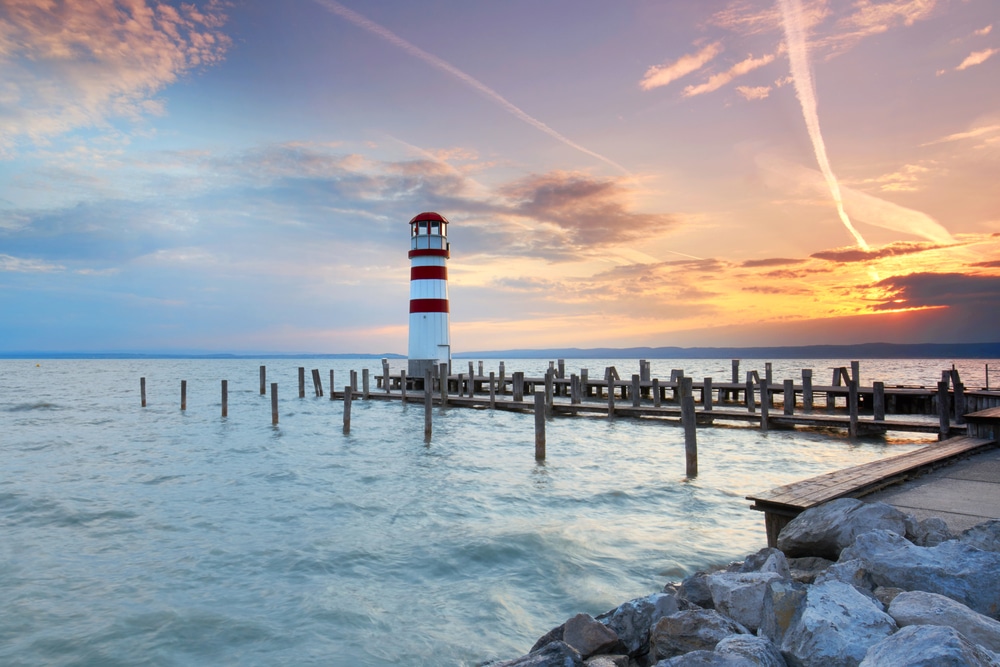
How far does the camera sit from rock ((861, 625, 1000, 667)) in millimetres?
2785

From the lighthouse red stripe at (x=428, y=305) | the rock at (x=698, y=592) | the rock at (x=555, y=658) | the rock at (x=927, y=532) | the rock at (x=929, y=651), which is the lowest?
the rock at (x=698, y=592)

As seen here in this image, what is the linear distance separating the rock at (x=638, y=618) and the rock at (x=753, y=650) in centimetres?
125

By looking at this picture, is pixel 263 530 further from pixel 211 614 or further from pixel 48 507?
pixel 48 507

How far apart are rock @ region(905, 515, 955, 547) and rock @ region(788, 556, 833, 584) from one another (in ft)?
2.59

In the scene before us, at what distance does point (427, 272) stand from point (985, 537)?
89.5 ft

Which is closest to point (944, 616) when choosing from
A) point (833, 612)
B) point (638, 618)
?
point (833, 612)

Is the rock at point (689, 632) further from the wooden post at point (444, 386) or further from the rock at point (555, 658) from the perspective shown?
the wooden post at point (444, 386)

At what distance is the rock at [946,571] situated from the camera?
13.7 ft

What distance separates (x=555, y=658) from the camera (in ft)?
14.1

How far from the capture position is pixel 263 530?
10492 millimetres

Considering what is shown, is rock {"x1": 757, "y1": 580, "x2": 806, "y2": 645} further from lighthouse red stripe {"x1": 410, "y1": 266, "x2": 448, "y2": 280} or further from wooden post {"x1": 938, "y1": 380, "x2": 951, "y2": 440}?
lighthouse red stripe {"x1": 410, "y1": 266, "x2": 448, "y2": 280}

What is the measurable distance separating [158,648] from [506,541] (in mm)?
5022

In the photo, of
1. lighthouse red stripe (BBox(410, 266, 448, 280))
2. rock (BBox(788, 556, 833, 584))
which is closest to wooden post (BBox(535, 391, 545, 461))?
rock (BBox(788, 556, 833, 584))

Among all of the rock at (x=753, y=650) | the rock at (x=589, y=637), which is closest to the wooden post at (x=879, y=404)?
the rock at (x=589, y=637)
